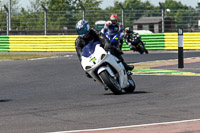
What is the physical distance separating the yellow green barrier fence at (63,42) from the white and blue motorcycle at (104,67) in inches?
676

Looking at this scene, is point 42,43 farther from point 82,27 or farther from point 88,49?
point 88,49

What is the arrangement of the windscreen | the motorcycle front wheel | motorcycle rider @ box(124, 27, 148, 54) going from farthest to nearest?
motorcycle rider @ box(124, 27, 148, 54)
the windscreen
the motorcycle front wheel

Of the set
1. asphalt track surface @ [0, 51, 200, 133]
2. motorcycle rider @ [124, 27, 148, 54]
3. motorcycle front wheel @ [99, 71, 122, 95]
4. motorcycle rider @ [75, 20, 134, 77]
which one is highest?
motorcycle rider @ [75, 20, 134, 77]

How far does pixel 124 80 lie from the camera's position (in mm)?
9961

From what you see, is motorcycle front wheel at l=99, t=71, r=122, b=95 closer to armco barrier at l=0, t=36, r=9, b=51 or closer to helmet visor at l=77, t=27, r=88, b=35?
helmet visor at l=77, t=27, r=88, b=35

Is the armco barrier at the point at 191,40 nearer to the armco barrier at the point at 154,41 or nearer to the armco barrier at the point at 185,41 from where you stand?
the armco barrier at the point at 185,41

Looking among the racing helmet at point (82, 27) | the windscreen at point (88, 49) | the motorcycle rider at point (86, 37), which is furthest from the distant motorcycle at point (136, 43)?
the windscreen at point (88, 49)

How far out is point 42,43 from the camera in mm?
29328

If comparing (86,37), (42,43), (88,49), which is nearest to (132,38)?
(42,43)

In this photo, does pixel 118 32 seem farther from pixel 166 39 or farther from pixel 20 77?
pixel 166 39

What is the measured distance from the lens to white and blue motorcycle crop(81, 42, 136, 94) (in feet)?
31.1

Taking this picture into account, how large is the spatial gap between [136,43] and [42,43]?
6.70 m

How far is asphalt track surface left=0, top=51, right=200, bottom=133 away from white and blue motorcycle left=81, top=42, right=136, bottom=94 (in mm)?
278

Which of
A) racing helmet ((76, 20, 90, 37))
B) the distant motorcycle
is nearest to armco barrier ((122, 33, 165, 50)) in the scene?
the distant motorcycle
